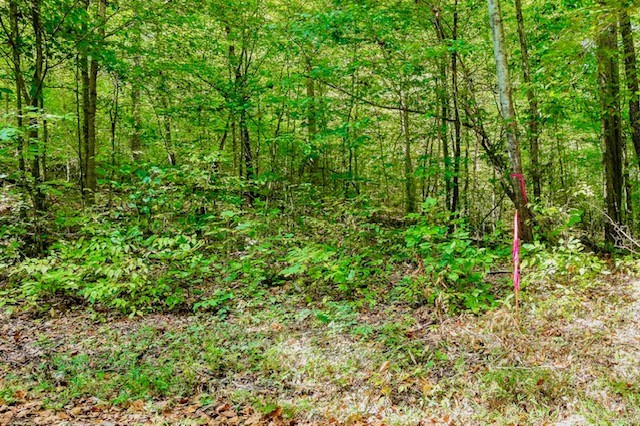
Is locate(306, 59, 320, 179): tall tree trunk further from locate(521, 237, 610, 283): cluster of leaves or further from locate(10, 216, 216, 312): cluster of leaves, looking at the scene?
locate(521, 237, 610, 283): cluster of leaves

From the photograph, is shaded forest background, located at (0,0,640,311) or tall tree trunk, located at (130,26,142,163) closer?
shaded forest background, located at (0,0,640,311)

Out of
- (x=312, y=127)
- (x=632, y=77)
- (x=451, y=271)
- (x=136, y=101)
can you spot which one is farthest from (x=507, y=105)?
(x=136, y=101)

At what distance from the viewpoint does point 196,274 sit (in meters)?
6.72

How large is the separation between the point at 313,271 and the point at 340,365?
6.65 feet

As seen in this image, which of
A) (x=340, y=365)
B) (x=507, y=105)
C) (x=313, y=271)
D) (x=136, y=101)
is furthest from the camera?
(x=136, y=101)

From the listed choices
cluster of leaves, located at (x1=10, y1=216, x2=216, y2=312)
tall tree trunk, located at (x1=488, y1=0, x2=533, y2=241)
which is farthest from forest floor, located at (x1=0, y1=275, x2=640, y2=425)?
tall tree trunk, located at (x1=488, y1=0, x2=533, y2=241)

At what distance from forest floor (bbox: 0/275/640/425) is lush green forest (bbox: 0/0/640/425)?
0.02 meters

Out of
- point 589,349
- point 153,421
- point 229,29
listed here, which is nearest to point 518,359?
point 589,349

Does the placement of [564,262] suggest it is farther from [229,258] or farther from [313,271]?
[229,258]

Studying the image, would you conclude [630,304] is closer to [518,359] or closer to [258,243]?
[518,359]

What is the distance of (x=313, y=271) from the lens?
6121 millimetres

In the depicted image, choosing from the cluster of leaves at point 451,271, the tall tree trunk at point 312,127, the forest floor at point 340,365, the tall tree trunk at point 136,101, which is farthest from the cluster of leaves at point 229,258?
the tall tree trunk at point 136,101

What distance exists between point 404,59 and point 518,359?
613 centimetres

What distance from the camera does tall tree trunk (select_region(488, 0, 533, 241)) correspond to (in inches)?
210
